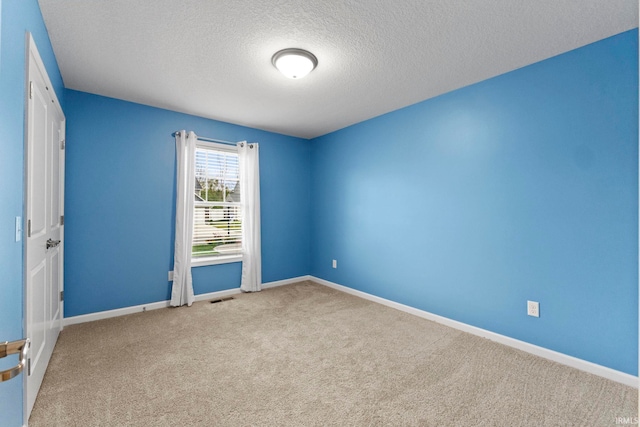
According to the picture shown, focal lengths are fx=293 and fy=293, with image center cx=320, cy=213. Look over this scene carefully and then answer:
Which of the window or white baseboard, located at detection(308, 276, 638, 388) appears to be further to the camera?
the window

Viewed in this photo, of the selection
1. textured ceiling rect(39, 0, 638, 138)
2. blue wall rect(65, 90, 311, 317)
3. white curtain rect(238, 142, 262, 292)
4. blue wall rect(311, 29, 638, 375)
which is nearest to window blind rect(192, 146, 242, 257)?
white curtain rect(238, 142, 262, 292)

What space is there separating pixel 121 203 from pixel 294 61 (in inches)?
101

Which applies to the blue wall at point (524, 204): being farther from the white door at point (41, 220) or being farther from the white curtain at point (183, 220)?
the white door at point (41, 220)

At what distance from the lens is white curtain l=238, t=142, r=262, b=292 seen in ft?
14.0

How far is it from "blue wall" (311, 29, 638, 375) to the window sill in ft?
6.36

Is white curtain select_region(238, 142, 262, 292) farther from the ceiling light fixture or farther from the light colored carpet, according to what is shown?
the ceiling light fixture

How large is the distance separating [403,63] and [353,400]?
2.63 metres

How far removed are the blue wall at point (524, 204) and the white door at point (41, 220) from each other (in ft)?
10.7

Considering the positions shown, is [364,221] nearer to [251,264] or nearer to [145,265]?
[251,264]

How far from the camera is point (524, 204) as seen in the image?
2.55m

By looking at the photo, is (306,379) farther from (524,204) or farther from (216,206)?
(216,206)

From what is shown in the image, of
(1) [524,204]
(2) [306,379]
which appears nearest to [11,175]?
(2) [306,379]

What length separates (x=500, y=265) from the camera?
2.72 m

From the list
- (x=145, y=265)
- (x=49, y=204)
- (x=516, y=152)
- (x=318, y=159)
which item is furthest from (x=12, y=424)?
(x=318, y=159)
